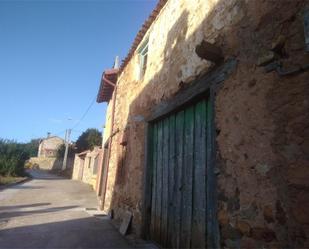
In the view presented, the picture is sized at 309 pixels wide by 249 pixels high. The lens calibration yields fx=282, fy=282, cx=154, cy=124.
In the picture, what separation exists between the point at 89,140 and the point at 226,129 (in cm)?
3146

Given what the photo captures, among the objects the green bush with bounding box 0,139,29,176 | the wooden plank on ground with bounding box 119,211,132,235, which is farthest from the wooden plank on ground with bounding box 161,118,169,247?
the green bush with bounding box 0,139,29,176

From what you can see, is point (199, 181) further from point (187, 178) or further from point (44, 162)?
point (44, 162)

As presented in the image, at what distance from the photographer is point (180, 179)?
411 cm

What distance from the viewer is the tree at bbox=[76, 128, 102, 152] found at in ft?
108

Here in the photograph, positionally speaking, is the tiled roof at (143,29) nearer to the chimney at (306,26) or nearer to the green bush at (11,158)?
the chimney at (306,26)

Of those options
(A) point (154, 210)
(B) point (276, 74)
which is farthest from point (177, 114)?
(B) point (276, 74)

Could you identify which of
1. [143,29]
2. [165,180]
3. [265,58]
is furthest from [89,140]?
[265,58]

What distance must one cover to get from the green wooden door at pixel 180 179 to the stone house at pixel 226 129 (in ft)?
0.05

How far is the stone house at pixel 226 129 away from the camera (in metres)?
2.24

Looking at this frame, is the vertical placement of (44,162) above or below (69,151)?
below

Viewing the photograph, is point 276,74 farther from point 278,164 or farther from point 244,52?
point 278,164

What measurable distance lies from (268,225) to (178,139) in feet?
7.13

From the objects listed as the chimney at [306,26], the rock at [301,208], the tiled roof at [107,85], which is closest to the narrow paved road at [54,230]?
the rock at [301,208]

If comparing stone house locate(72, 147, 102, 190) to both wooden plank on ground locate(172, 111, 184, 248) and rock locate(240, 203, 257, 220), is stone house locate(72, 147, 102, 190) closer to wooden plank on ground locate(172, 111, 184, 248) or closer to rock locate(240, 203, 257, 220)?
wooden plank on ground locate(172, 111, 184, 248)
